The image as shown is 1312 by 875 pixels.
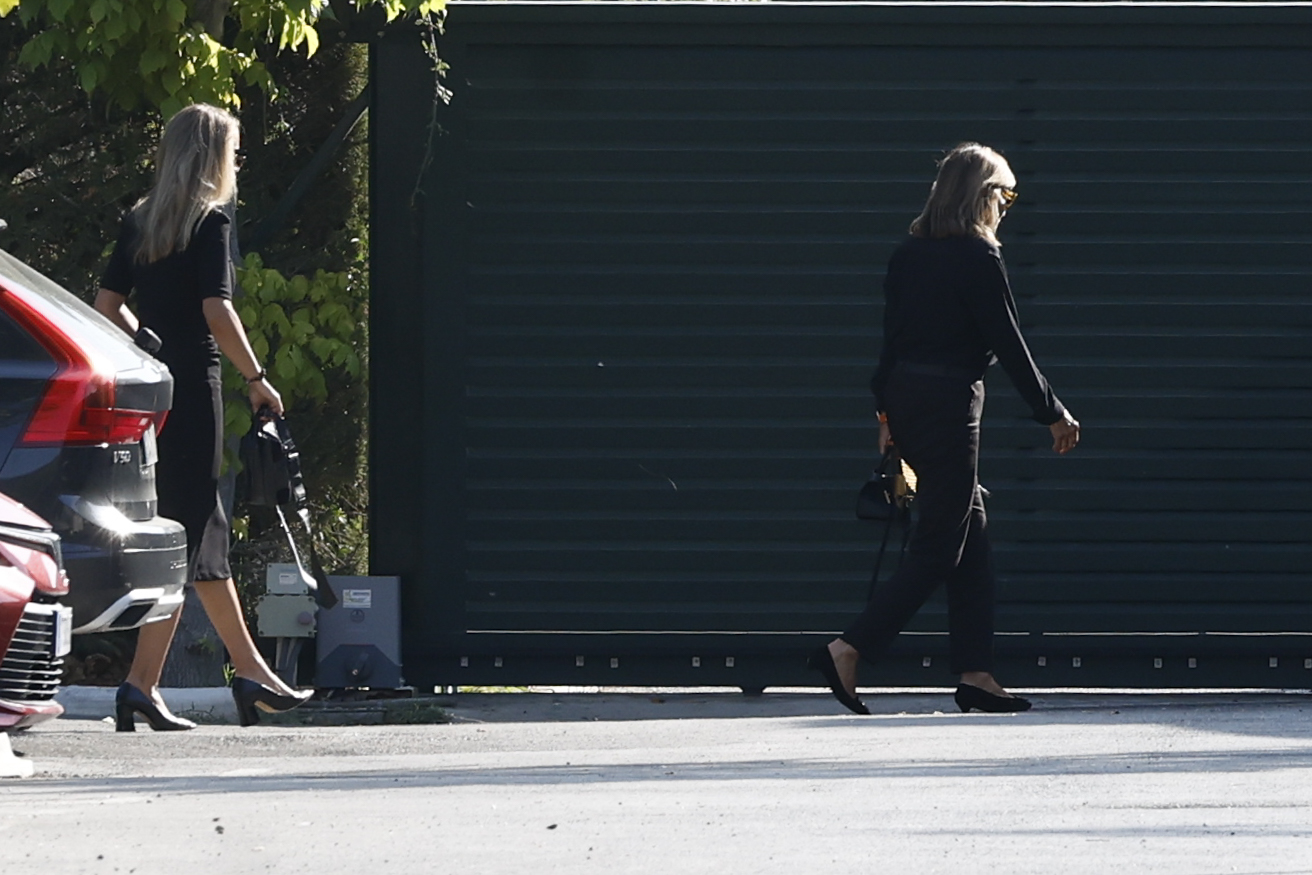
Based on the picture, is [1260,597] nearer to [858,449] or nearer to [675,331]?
[858,449]

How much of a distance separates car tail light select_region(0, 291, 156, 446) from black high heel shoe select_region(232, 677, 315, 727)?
125cm

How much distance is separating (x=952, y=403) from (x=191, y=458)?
2.46 metres

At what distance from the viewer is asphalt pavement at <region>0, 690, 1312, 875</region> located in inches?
196

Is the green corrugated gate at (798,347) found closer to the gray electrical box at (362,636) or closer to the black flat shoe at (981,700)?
the gray electrical box at (362,636)

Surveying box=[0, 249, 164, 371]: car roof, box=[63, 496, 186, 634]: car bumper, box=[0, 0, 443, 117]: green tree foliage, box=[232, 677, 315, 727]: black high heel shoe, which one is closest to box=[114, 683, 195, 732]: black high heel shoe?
box=[232, 677, 315, 727]: black high heel shoe

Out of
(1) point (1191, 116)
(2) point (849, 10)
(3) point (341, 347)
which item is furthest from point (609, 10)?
(1) point (1191, 116)

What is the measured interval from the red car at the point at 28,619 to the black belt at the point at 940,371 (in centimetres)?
301

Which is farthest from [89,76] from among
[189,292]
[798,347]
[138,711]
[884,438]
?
[884,438]

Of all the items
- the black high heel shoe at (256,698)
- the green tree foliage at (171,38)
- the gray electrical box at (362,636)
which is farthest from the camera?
the gray electrical box at (362,636)

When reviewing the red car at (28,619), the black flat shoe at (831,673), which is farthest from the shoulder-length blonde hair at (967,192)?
the red car at (28,619)

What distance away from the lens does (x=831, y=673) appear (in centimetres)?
764

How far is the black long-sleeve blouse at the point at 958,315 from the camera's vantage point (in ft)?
24.8

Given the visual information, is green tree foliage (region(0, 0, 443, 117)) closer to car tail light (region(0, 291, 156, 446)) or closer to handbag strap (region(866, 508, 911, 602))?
car tail light (region(0, 291, 156, 446))

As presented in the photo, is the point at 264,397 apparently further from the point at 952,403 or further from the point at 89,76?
the point at 952,403
